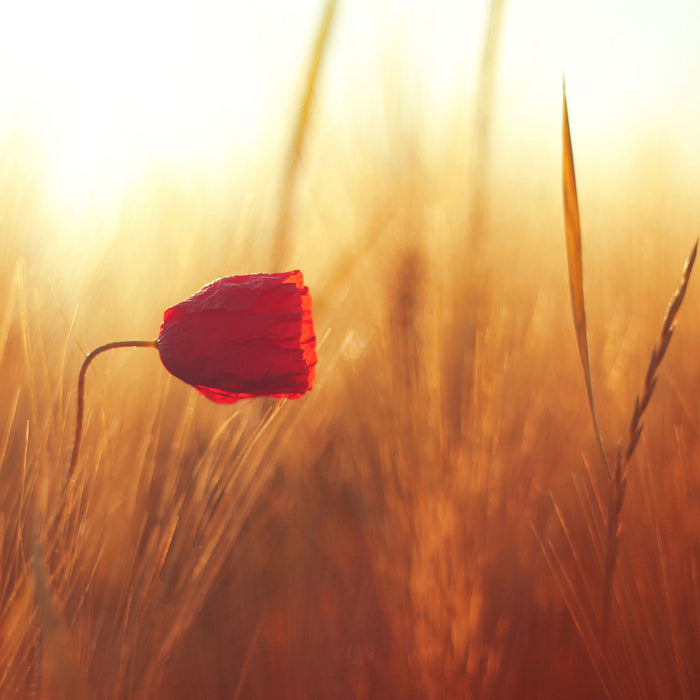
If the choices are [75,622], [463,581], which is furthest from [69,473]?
[463,581]

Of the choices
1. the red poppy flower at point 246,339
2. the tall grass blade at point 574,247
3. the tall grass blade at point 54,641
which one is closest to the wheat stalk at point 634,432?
the tall grass blade at point 574,247

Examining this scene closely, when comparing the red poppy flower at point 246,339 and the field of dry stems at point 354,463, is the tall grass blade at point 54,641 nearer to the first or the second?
the field of dry stems at point 354,463

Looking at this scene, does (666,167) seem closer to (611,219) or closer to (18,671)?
(611,219)

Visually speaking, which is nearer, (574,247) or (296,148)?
(574,247)

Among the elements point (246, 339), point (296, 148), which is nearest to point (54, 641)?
point (246, 339)

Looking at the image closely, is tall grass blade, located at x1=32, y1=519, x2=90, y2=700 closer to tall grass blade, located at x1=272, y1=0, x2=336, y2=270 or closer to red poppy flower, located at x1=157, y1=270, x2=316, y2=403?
red poppy flower, located at x1=157, y1=270, x2=316, y2=403

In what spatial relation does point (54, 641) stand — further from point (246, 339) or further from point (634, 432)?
point (634, 432)
